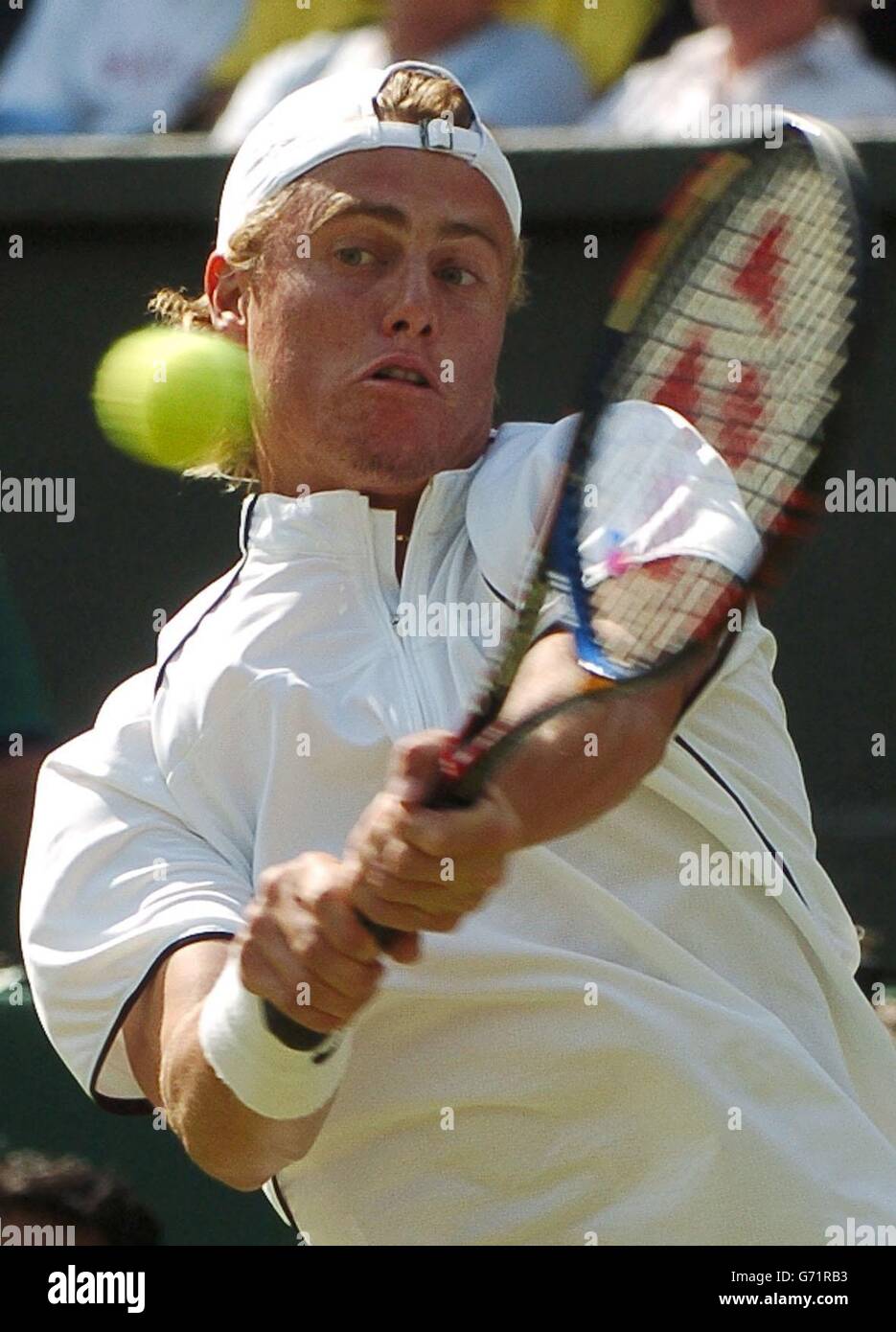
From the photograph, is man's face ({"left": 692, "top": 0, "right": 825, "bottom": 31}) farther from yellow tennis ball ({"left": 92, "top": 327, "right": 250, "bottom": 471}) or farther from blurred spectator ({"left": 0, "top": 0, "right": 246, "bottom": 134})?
yellow tennis ball ({"left": 92, "top": 327, "right": 250, "bottom": 471})

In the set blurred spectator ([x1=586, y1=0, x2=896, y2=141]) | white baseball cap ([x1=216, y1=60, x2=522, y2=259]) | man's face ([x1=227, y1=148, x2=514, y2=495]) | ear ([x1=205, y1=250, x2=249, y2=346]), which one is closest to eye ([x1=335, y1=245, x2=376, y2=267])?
man's face ([x1=227, y1=148, x2=514, y2=495])

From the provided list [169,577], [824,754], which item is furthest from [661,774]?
[169,577]

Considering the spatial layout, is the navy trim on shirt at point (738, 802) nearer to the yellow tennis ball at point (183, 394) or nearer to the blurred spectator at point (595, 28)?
the yellow tennis ball at point (183, 394)

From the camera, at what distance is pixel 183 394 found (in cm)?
319

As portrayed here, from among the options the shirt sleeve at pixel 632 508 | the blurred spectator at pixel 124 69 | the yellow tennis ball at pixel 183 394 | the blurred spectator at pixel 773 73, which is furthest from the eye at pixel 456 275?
the blurred spectator at pixel 124 69

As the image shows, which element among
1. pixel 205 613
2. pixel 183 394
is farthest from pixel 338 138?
pixel 183 394

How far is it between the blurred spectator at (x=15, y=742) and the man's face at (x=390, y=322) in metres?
1.45

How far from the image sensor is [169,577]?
4.65 metres

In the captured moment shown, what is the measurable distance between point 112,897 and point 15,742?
5.30 feet

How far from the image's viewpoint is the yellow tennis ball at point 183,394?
2.93 m

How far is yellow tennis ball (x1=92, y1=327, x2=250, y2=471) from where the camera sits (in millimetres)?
2928

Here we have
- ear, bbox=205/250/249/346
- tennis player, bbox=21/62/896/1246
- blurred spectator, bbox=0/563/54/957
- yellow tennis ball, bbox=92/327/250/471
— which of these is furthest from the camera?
blurred spectator, bbox=0/563/54/957
